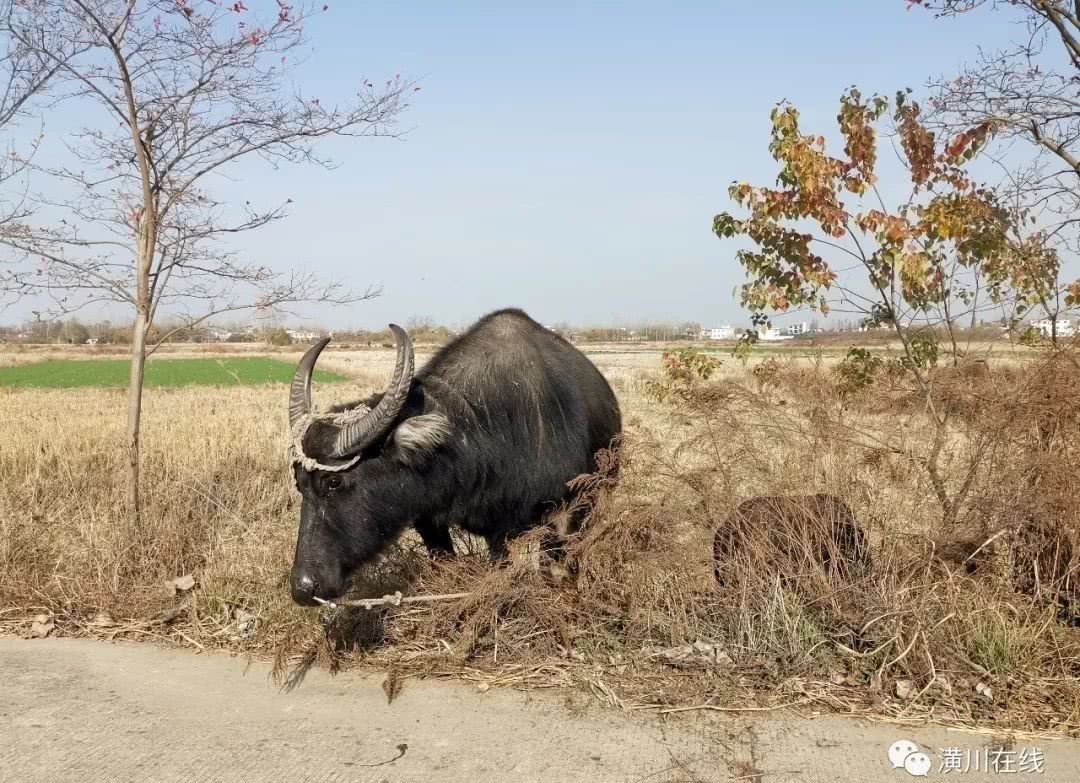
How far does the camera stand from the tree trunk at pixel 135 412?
6539 mm

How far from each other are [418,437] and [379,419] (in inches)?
11.6

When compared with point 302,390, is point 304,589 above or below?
below

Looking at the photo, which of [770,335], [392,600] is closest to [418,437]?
[392,600]

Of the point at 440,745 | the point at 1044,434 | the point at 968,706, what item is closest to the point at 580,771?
the point at 440,745

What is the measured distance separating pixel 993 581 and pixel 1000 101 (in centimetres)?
367

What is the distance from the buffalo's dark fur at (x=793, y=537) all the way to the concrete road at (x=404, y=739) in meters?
0.96

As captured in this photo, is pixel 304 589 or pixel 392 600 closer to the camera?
pixel 304 589

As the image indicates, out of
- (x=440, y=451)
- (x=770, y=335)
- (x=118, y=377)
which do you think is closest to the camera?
(x=440, y=451)

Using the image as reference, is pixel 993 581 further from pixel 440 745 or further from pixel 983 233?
pixel 440 745

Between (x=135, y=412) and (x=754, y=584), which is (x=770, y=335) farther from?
(x=135, y=412)

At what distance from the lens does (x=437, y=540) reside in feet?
18.5

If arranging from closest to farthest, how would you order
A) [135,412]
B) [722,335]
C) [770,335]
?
1. [135,412]
2. [770,335]
3. [722,335]

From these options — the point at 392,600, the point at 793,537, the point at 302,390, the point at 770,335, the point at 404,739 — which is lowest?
the point at 404,739

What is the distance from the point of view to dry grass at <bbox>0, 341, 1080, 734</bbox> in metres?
4.15
